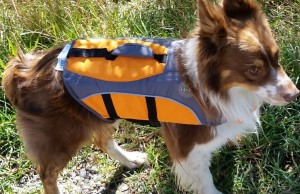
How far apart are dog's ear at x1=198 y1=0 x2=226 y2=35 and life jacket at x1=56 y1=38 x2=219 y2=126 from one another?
0.34m

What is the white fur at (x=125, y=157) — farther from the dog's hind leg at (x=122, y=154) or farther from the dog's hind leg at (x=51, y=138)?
the dog's hind leg at (x=51, y=138)

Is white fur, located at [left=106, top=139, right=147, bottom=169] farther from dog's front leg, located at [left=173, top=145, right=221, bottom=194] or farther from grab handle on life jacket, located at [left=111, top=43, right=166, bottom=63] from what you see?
grab handle on life jacket, located at [left=111, top=43, right=166, bottom=63]

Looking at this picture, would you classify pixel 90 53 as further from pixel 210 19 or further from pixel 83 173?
pixel 83 173

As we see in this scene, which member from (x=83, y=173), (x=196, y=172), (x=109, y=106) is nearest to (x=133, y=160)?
(x=83, y=173)

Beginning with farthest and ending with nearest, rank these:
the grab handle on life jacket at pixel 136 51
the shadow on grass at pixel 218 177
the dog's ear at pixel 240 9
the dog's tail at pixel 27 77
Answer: the shadow on grass at pixel 218 177, the dog's tail at pixel 27 77, the grab handle on life jacket at pixel 136 51, the dog's ear at pixel 240 9

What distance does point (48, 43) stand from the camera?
442 centimetres

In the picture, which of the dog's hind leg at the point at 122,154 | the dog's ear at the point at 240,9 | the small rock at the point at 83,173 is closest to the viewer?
the dog's ear at the point at 240,9

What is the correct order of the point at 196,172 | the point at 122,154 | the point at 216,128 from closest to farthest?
1. the point at 216,128
2. the point at 196,172
3. the point at 122,154

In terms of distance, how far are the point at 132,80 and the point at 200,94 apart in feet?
1.38

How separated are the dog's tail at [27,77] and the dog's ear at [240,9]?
1.13 meters

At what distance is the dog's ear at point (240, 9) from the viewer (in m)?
2.42

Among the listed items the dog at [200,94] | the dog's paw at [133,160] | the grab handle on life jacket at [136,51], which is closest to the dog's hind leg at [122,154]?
the dog's paw at [133,160]

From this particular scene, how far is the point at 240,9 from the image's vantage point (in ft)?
7.98

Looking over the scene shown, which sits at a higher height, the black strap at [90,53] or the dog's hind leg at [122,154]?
the black strap at [90,53]
